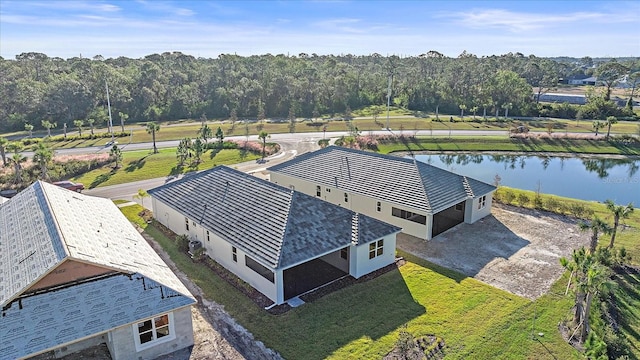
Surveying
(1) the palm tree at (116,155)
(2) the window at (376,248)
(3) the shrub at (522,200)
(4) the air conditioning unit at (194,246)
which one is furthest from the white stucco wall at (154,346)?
(1) the palm tree at (116,155)

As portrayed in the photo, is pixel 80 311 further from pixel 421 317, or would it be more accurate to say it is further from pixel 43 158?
pixel 43 158

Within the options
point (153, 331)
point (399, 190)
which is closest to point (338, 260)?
point (399, 190)

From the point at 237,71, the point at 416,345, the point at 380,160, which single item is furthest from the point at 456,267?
the point at 237,71

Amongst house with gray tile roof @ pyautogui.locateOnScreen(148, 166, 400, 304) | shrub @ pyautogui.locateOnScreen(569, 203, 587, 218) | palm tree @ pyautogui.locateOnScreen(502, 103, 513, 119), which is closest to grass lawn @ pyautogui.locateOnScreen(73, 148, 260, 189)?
house with gray tile roof @ pyautogui.locateOnScreen(148, 166, 400, 304)

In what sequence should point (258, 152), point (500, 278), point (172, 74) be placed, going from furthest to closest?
point (172, 74) → point (258, 152) → point (500, 278)

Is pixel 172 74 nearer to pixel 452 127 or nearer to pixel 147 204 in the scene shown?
pixel 452 127

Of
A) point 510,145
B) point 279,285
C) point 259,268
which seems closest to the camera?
point 279,285

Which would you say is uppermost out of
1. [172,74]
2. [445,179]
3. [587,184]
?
[172,74]

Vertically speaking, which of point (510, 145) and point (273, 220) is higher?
point (273, 220)
